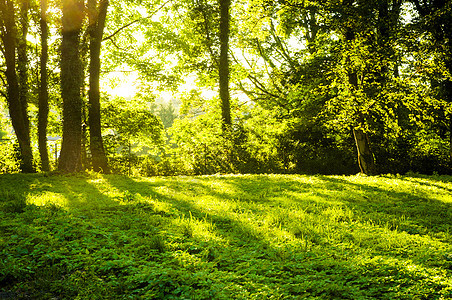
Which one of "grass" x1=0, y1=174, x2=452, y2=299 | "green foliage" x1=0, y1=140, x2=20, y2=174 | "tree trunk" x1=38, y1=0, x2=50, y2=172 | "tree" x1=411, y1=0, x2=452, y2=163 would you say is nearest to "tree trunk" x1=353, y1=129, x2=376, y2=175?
"tree" x1=411, y1=0, x2=452, y2=163

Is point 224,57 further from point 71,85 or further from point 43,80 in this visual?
point 43,80

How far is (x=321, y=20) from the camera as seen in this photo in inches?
561

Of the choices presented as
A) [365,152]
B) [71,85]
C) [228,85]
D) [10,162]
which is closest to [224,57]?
[228,85]

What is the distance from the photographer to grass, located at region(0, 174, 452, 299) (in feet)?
12.1

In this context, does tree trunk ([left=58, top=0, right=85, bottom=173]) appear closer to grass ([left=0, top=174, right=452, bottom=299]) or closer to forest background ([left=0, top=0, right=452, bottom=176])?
forest background ([left=0, top=0, right=452, bottom=176])

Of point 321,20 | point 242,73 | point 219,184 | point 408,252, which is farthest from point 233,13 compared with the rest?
point 408,252

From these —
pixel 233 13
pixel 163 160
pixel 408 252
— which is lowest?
pixel 408 252

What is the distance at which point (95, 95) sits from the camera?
16.8m

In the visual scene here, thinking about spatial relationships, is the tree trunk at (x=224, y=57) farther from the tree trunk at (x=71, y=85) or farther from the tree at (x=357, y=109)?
the tree trunk at (x=71, y=85)

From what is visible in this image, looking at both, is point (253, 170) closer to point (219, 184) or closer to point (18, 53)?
point (219, 184)

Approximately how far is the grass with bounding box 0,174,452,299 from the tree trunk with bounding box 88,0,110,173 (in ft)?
25.3

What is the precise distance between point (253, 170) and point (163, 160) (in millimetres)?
5336

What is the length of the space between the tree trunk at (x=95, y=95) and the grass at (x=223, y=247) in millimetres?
7718

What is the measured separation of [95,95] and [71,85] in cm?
373
